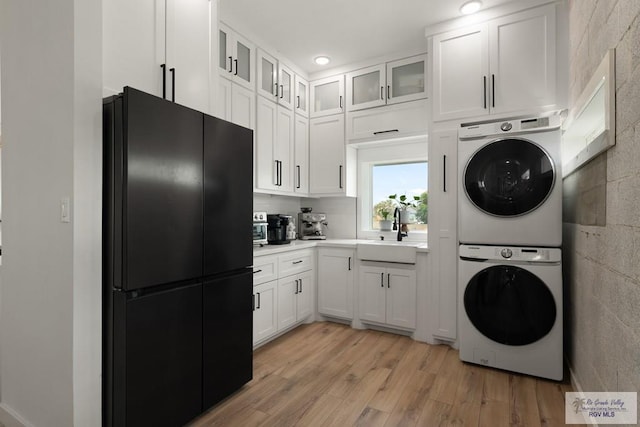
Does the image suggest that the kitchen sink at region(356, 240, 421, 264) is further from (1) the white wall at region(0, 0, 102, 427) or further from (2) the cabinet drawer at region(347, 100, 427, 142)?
(1) the white wall at region(0, 0, 102, 427)

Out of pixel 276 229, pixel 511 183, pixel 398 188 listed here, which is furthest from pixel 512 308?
pixel 276 229

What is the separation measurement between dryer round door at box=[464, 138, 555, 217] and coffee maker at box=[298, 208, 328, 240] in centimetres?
177

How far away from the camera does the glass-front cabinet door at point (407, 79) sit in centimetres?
319

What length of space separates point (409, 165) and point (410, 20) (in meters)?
1.47

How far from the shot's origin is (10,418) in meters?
1.79

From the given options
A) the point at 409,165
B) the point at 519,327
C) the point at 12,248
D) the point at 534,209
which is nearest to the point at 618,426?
the point at 519,327

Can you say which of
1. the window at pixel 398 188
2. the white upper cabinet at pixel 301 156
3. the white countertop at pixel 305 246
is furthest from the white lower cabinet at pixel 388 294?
the white upper cabinet at pixel 301 156

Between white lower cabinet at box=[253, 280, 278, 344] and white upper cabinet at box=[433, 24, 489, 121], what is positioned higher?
white upper cabinet at box=[433, 24, 489, 121]

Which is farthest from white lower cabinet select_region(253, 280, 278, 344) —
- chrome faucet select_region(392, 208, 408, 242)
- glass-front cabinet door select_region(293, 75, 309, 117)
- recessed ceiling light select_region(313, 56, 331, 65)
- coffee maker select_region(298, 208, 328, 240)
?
recessed ceiling light select_region(313, 56, 331, 65)

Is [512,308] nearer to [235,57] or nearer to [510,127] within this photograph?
→ [510,127]

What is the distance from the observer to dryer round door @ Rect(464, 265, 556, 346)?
227cm

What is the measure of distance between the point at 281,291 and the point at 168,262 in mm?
1521

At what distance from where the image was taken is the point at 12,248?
1.82 m

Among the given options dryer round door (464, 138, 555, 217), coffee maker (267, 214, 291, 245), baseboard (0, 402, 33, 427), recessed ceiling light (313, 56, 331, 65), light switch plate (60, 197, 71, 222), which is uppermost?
recessed ceiling light (313, 56, 331, 65)
